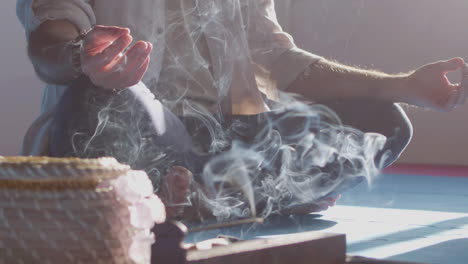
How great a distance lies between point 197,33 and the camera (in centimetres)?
209

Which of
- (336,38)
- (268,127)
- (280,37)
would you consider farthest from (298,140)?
(336,38)

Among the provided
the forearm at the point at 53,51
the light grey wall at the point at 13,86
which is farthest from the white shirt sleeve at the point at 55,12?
the light grey wall at the point at 13,86

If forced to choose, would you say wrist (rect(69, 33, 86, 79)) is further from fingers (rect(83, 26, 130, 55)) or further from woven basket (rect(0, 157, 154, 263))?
woven basket (rect(0, 157, 154, 263))

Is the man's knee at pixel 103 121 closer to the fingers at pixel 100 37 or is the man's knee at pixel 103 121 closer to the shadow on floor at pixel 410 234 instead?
the fingers at pixel 100 37

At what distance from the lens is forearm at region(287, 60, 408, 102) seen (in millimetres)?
1843

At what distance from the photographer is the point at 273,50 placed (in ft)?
7.27

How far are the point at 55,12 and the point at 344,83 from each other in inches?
35.0

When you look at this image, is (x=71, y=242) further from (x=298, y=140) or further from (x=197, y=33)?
(x=197, y=33)

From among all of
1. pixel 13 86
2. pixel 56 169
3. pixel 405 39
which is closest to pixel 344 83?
pixel 56 169

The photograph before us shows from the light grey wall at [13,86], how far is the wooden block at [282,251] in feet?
16.5

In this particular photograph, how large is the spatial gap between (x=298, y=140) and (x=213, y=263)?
4.20ft

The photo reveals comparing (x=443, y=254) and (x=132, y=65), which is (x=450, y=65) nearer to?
(x=443, y=254)

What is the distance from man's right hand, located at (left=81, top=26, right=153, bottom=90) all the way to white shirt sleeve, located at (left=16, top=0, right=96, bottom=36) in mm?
514

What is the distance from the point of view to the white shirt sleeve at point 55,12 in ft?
5.39
